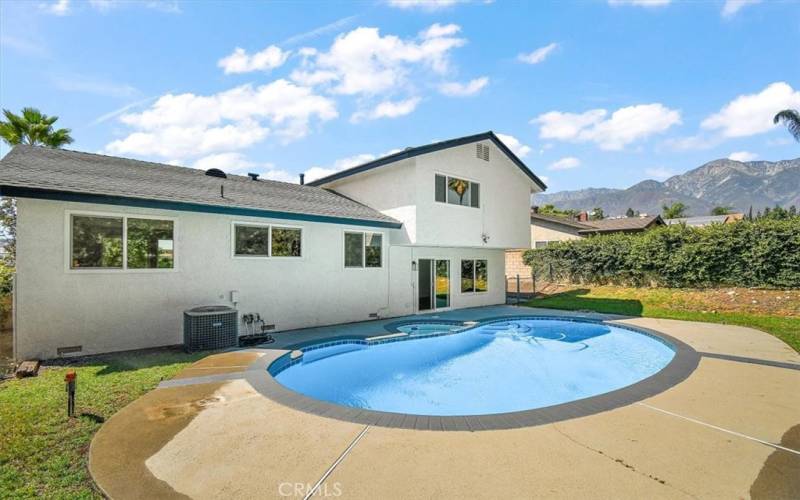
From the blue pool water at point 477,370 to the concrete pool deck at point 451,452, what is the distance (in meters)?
1.96

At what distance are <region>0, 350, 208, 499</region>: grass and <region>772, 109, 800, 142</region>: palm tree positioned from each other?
36591mm

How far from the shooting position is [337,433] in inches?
177

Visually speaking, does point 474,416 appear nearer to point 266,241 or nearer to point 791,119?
point 266,241

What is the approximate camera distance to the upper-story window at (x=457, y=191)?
14.9 meters

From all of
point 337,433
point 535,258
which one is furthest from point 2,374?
point 535,258

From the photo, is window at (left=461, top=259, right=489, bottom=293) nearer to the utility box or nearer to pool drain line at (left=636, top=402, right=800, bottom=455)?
the utility box

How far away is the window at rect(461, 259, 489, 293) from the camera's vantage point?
58.7 feet

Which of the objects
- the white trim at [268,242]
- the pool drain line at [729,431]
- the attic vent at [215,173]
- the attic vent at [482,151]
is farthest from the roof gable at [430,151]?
the pool drain line at [729,431]

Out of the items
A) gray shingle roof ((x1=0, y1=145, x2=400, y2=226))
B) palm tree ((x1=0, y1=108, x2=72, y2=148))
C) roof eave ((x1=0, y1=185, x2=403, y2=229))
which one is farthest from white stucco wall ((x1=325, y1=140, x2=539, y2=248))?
palm tree ((x1=0, y1=108, x2=72, y2=148))

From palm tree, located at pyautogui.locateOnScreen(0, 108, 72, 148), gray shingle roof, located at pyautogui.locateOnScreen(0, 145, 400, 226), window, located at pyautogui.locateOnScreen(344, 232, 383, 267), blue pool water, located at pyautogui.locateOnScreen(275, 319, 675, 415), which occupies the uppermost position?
palm tree, located at pyautogui.locateOnScreen(0, 108, 72, 148)

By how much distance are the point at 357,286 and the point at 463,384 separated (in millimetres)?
6458

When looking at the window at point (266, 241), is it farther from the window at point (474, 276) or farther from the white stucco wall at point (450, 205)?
the window at point (474, 276)

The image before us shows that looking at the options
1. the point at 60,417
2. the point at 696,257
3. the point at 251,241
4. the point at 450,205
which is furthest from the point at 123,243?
the point at 696,257

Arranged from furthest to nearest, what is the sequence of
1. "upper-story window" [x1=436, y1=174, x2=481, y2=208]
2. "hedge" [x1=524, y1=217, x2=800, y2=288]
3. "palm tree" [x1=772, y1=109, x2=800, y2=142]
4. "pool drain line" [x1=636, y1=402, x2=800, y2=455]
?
"palm tree" [x1=772, y1=109, x2=800, y2=142] < "hedge" [x1=524, y1=217, x2=800, y2=288] < "upper-story window" [x1=436, y1=174, x2=481, y2=208] < "pool drain line" [x1=636, y1=402, x2=800, y2=455]
